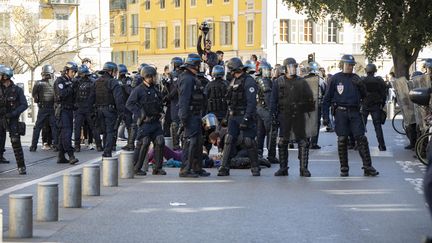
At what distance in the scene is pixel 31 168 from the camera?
64.7ft

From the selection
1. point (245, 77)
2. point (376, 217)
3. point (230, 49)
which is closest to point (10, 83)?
point (245, 77)

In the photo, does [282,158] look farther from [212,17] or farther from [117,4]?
[117,4]

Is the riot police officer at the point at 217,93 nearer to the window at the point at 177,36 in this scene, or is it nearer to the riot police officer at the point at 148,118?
the riot police officer at the point at 148,118

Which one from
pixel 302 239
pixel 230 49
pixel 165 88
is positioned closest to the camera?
pixel 302 239

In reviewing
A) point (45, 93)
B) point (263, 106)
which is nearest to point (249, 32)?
point (45, 93)

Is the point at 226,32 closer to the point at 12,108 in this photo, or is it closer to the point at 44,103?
the point at 44,103

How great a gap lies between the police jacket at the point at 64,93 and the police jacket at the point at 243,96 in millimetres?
4326

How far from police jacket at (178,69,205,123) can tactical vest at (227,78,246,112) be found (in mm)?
491

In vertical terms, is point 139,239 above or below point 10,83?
below

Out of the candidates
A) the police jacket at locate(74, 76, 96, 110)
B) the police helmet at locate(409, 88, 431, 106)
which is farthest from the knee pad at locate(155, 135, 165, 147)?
the police helmet at locate(409, 88, 431, 106)

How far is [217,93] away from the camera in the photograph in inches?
755

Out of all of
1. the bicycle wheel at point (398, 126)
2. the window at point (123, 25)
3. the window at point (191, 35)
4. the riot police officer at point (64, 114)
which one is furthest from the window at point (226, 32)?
the riot police officer at point (64, 114)

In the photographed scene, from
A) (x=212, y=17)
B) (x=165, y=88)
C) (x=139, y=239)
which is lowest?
(x=139, y=239)

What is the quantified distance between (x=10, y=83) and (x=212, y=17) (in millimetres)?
69522
